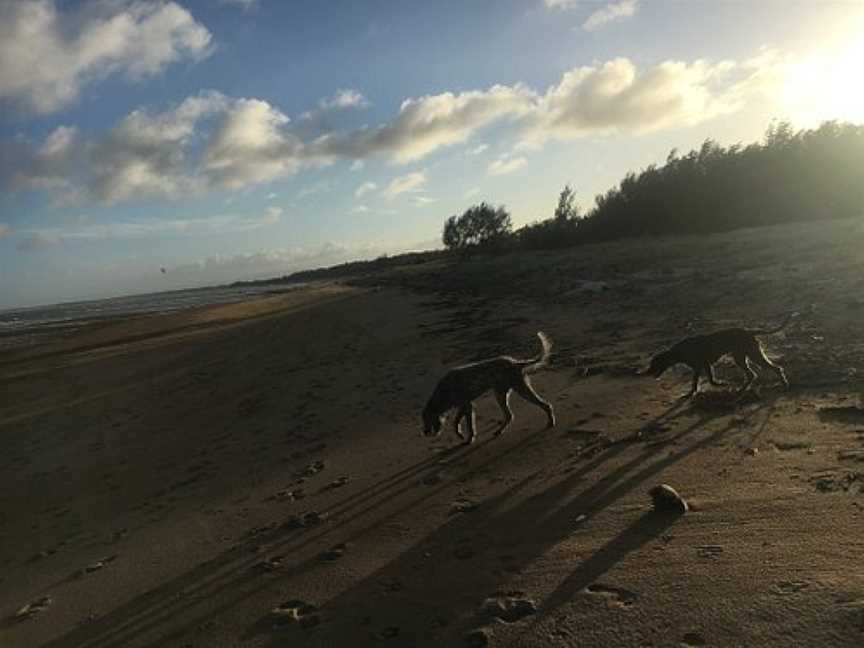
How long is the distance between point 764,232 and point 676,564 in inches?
1005

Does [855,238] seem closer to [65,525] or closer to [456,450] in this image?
[456,450]

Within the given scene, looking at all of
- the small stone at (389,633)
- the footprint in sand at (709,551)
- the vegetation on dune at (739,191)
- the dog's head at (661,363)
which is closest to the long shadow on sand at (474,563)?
the small stone at (389,633)

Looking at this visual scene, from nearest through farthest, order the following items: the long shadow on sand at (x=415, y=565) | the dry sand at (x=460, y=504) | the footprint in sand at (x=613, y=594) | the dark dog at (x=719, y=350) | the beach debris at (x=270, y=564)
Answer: the footprint in sand at (x=613, y=594)
the dry sand at (x=460, y=504)
the long shadow on sand at (x=415, y=565)
the beach debris at (x=270, y=564)
the dark dog at (x=719, y=350)

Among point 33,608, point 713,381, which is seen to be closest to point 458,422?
point 713,381

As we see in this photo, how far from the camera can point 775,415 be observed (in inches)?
333

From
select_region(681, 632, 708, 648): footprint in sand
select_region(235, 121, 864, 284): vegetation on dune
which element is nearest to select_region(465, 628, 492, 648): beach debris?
select_region(681, 632, 708, 648): footprint in sand

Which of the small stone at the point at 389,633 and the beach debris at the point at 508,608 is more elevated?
the beach debris at the point at 508,608

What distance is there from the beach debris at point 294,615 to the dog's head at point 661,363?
258 inches

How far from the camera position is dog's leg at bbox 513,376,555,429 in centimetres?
957

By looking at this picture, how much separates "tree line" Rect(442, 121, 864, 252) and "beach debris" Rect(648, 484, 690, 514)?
91.1ft

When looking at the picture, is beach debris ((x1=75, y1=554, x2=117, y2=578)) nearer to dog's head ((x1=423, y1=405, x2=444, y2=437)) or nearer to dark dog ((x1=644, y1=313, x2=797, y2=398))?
dog's head ((x1=423, y1=405, x2=444, y2=437))

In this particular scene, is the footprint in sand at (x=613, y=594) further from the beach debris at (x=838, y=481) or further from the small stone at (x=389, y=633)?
the beach debris at (x=838, y=481)

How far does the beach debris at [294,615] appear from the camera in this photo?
5.37 metres

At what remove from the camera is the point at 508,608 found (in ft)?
16.3
